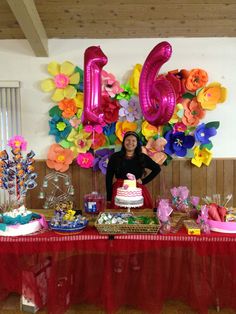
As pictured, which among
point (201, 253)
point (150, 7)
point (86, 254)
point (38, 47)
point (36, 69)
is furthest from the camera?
point (36, 69)

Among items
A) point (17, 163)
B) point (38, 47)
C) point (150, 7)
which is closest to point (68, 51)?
point (38, 47)

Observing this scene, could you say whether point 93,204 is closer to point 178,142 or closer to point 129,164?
point 129,164

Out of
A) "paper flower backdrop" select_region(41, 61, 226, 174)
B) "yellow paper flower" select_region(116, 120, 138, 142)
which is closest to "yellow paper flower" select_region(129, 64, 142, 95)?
"paper flower backdrop" select_region(41, 61, 226, 174)

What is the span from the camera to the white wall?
Result: 3.81m

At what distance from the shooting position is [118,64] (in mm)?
3832

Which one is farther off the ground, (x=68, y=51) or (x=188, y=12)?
(x=188, y=12)

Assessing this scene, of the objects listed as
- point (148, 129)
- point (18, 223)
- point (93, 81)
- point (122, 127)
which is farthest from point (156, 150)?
point (18, 223)

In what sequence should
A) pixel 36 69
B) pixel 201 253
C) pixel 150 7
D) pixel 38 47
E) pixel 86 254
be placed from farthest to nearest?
1. pixel 36 69
2. pixel 38 47
3. pixel 150 7
4. pixel 86 254
5. pixel 201 253

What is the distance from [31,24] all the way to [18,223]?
196 centimetres

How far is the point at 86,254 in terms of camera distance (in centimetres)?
235

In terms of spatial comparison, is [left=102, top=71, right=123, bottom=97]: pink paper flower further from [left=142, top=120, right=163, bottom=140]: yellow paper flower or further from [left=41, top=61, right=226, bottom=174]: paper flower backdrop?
[left=142, top=120, right=163, bottom=140]: yellow paper flower

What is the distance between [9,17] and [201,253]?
2.95 m

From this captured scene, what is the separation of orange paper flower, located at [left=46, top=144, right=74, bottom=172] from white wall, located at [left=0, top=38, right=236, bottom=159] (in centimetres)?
14

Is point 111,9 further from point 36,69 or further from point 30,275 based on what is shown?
point 30,275
